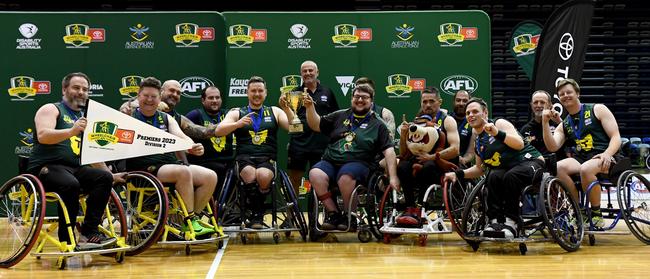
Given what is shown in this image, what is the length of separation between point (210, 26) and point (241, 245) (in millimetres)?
2723

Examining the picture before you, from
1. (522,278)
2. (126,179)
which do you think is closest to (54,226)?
(126,179)

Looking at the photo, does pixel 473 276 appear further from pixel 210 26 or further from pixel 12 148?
pixel 12 148

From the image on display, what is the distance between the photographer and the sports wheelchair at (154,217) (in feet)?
13.4

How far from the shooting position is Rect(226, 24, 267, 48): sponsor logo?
22.5 feet

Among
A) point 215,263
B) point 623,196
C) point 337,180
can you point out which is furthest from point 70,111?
point 623,196

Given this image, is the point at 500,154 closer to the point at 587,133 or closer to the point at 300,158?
the point at 587,133

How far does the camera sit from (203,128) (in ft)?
16.6

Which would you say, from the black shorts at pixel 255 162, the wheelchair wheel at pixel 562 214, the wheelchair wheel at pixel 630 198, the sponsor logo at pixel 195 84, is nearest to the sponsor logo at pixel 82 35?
the sponsor logo at pixel 195 84

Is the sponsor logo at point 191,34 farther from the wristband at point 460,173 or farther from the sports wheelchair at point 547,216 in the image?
the sports wheelchair at point 547,216

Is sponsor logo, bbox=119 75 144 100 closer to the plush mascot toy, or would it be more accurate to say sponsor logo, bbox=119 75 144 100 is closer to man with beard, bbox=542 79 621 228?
the plush mascot toy

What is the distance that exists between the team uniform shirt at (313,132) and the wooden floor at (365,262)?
46.4 inches

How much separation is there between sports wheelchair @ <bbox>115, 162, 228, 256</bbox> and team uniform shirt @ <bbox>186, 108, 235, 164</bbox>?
92cm

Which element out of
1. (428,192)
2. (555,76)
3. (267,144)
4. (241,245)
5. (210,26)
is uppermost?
(210,26)


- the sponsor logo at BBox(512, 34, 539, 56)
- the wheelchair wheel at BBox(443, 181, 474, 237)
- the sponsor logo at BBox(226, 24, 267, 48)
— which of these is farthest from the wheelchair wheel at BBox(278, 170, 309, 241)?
the sponsor logo at BBox(512, 34, 539, 56)
